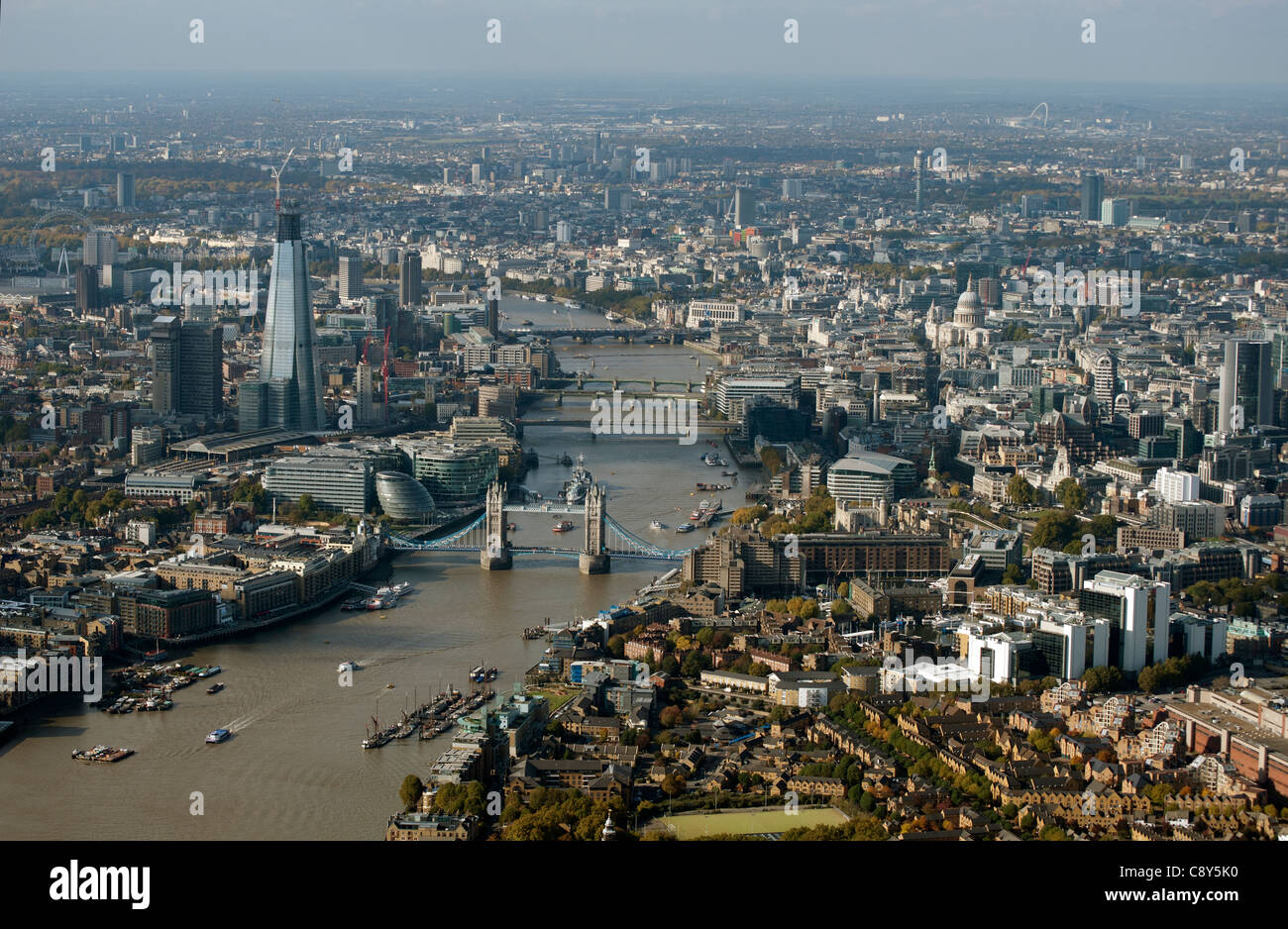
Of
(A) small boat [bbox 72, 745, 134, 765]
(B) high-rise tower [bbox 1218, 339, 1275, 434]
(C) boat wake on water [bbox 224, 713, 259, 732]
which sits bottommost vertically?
(C) boat wake on water [bbox 224, 713, 259, 732]

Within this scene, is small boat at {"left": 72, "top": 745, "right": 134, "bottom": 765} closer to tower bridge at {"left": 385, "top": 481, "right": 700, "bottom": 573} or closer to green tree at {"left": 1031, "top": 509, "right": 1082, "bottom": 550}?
tower bridge at {"left": 385, "top": 481, "right": 700, "bottom": 573}

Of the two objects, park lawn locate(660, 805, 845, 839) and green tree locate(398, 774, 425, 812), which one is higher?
green tree locate(398, 774, 425, 812)

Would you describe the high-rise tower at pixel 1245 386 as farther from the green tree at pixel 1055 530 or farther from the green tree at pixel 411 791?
the green tree at pixel 411 791

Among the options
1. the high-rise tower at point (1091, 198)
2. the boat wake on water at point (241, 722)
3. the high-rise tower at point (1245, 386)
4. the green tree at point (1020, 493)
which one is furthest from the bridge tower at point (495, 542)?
the high-rise tower at point (1091, 198)

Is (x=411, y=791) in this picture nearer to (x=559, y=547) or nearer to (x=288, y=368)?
(x=559, y=547)

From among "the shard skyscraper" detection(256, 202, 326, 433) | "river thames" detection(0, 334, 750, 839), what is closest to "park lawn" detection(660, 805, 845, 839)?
"river thames" detection(0, 334, 750, 839)
